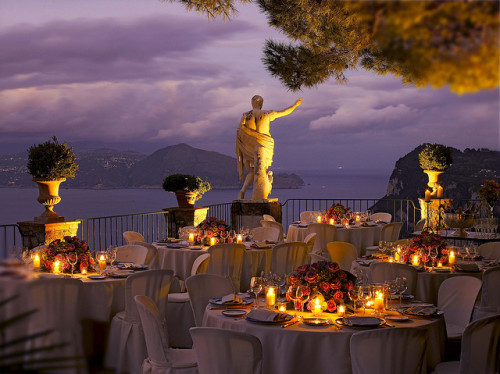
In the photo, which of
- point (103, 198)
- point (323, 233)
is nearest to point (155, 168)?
point (103, 198)

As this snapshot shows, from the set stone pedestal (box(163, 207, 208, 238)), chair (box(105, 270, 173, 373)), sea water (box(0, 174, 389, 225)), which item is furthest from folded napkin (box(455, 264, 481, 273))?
stone pedestal (box(163, 207, 208, 238))

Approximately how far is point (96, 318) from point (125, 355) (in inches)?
16.5

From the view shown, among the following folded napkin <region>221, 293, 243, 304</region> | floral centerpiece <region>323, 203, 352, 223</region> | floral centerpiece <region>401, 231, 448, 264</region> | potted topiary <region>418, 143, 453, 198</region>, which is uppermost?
potted topiary <region>418, 143, 453, 198</region>

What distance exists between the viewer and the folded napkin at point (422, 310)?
11.9 ft

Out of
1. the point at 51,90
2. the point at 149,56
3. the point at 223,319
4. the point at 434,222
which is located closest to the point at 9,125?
the point at 149,56

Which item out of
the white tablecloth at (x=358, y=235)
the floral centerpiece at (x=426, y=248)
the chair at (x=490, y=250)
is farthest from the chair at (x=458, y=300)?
the white tablecloth at (x=358, y=235)

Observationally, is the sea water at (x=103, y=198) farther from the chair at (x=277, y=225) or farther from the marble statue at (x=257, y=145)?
the chair at (x=277, y=225)

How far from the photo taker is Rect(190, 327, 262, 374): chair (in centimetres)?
302

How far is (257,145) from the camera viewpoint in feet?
36.1

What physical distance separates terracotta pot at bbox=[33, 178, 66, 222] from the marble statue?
4.26 meters

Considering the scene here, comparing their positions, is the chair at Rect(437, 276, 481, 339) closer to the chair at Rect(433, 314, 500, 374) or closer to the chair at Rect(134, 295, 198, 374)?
the chair at Rect(433, 314, 500, 374)

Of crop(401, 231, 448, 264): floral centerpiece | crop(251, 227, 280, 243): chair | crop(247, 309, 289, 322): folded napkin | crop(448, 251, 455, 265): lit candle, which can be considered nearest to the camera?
crop(247, 309, 289, 322): folded napkin

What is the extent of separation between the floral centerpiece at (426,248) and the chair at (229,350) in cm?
299

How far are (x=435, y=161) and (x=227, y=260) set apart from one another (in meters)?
6.80
